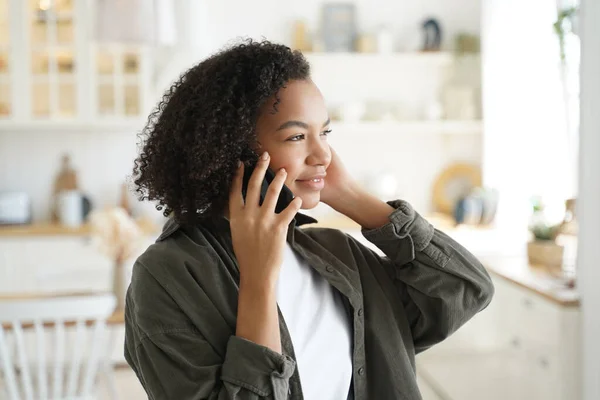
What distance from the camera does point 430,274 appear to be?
1.26 meters

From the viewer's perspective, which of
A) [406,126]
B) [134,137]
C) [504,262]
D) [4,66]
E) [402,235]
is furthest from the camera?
[134,137]

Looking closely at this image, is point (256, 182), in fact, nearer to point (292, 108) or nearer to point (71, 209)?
point (292, 108)

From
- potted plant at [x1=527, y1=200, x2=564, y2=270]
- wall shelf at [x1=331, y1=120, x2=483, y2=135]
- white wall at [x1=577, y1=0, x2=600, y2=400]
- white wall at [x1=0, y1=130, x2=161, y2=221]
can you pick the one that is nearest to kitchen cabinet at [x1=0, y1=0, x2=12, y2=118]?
white wall at [x1=0, y1=130, x2=161, y2=221]

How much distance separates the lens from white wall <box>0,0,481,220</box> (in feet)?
15.8

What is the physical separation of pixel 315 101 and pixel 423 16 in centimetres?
410

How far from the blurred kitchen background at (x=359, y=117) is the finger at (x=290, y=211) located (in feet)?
7.56

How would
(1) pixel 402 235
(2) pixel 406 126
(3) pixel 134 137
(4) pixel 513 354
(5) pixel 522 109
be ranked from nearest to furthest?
(1) pixel 402 235 → (4) pixel 513 354 → (5) pixel 522 109 → (2) pixel 406 126 → (3) pixel 134 137

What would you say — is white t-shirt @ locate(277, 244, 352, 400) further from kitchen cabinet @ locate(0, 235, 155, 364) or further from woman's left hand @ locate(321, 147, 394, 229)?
kitchen cabinet @ locate(0, 235, 155, 364)

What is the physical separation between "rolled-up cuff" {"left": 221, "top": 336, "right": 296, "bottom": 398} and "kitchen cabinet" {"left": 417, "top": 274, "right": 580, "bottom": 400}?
1.73m

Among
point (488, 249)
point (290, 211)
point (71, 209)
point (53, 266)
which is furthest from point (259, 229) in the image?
point (71, 209)

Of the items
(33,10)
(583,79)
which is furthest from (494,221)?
(33,10)

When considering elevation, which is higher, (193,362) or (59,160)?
(59,160)

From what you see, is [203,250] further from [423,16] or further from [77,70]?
[423,16]

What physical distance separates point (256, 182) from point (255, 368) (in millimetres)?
277
